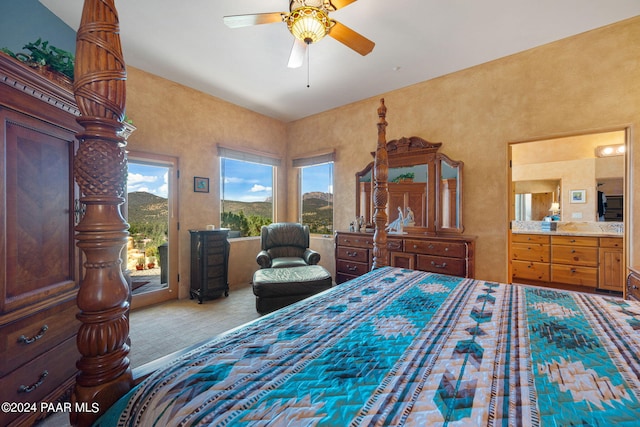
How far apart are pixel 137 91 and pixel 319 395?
12.9 feet

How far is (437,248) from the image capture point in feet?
10.1

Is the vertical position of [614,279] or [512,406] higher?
[512,406]

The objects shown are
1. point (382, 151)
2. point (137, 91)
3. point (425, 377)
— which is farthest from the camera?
point (137, 91)

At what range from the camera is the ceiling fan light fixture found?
5.82 feet

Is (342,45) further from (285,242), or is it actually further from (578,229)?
(578,229)

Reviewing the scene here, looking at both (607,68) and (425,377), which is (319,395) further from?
(607,68)

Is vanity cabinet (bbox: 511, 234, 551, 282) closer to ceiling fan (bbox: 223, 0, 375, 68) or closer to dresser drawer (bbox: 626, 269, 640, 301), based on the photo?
dresser drawer (bbox: 626, 269, 640, 301)

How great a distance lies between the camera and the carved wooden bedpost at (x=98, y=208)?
2.29 ft

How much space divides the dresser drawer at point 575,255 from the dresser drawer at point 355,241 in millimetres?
2973

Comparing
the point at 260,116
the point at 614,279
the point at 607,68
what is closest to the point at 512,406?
the point at 607,68

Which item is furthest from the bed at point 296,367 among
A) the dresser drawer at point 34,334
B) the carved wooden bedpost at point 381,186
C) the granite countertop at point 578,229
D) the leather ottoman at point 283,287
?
the granite countertop at point 578,229

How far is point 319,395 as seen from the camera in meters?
0.69

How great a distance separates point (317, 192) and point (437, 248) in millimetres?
2449

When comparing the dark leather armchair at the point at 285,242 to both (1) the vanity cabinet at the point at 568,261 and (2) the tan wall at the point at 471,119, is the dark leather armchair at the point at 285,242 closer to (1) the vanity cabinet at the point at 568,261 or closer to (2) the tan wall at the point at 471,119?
(2) the tan wall at the point at 471,119
